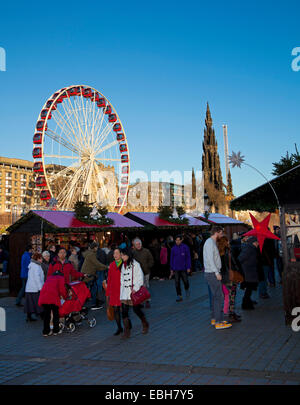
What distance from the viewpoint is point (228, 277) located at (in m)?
8.37

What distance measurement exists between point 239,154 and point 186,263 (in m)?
3.37

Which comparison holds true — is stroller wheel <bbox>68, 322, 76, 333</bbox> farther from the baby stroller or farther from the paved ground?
the paved ground

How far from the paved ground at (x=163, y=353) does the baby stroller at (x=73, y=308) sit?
27cm

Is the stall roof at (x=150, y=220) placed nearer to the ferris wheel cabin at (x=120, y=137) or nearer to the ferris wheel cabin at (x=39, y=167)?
the ferris wheel cabin at (x=39, y=167)

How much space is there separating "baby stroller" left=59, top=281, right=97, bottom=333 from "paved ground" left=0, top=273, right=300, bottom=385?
0.27 meters

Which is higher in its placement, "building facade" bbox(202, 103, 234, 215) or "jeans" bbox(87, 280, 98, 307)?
"building facade" bbox(202, 103, 234, 215)

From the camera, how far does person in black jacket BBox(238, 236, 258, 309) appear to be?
9.07 m

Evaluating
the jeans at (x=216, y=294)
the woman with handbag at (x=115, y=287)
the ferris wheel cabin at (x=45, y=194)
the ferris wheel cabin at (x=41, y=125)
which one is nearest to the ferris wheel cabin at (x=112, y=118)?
the ferris wheel cabin at (x=41, y=125)

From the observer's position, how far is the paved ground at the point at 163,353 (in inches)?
201

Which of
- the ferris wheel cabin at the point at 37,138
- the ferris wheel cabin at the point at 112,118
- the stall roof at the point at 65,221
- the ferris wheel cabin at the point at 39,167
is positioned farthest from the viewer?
the ferris wheel cabin at the point at 112,118

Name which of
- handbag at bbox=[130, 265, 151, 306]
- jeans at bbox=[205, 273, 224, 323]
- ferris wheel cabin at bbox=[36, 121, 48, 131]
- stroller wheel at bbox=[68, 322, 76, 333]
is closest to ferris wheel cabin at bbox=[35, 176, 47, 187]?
ferris wheel cabin at bbox=[36, 121, 48, 131]

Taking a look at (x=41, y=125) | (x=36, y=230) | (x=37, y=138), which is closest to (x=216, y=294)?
(x=36, y=230)
